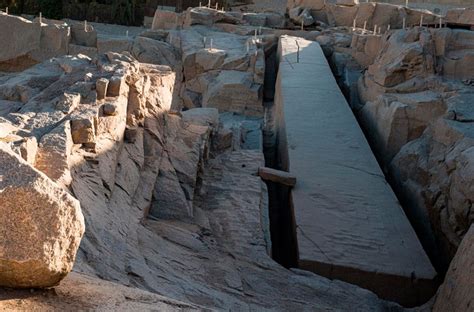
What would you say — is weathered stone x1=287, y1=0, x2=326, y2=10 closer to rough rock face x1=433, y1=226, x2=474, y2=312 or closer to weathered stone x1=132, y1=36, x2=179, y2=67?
weathered stone x1=132, y1=36, x2=179, y2=67

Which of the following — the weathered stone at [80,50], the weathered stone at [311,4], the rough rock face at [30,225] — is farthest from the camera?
the weathered stone at [311,4]

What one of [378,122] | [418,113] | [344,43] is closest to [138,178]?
[418,113]

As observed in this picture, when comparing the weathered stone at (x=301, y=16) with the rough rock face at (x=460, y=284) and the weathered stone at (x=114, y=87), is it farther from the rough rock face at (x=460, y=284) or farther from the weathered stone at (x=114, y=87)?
the rough rock face at (x=460, y=284)

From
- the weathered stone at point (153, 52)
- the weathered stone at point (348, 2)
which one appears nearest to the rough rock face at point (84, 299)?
the weathered stone at point (153, 52)

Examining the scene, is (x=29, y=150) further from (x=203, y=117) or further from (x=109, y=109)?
(x=203, y=117)

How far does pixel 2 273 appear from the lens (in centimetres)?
220

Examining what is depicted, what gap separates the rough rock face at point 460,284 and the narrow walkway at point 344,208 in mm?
697

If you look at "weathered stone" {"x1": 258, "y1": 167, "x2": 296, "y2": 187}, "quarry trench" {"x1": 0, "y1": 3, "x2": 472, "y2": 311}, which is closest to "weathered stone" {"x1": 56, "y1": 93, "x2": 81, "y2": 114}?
"quarry trench" {"x1": 0, "y1": 3, "x2": 472, "y2": 311}

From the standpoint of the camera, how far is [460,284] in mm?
3904

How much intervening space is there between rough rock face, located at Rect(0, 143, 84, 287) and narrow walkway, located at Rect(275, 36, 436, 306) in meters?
3.06

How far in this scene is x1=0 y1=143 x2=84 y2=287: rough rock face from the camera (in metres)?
2.15

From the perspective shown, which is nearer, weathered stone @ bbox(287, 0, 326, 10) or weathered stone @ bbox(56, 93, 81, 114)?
weathered stone @ bbox(56, 93, 81, 114)

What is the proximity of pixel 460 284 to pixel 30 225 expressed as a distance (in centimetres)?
284

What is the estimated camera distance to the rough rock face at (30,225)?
2152 millimetres
